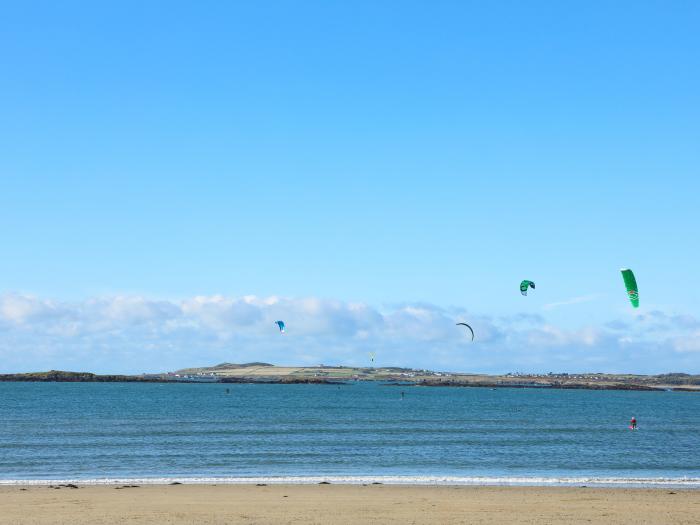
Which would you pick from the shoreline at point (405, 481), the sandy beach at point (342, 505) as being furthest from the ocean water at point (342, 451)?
the sandy beach at point (342, 505)

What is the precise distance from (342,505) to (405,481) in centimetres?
633

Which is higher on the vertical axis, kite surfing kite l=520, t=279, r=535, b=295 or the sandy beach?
kite surfing kite l=520, t=279, r=535, b=295

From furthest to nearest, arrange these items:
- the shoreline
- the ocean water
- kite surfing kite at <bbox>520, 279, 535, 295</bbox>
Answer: kite surfing kite at <bbox>520, 279, 535, 295</bbox> < the ocean water < the shoreline

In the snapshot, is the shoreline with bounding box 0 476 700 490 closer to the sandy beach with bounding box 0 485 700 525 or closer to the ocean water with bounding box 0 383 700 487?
the ocean water with bounding box 0 383 700 487

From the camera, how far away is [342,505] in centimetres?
2205

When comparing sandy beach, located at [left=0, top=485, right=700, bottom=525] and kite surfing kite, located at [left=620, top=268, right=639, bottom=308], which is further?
kite surfing kite, located at [left=620, top=268, right=639, bottom=308]

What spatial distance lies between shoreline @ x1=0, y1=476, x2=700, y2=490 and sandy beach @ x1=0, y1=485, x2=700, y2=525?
3.07 ft

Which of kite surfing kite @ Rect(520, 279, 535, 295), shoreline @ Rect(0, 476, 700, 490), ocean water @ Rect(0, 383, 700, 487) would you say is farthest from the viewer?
kite surfing kite @ Rect(520, 279, 535, 295)

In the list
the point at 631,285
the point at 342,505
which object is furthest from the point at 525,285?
the point at 342,505

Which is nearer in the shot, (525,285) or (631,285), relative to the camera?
(631,285)

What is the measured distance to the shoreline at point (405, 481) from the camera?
2714 cm

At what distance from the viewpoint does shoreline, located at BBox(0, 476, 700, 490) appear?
2714 centimetres

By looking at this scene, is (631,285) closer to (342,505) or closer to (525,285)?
(525,285)

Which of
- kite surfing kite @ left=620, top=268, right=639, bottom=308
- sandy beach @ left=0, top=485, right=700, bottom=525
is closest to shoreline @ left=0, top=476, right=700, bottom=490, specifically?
sandy beach @ left=0, top=485, right=700, bottom=525
